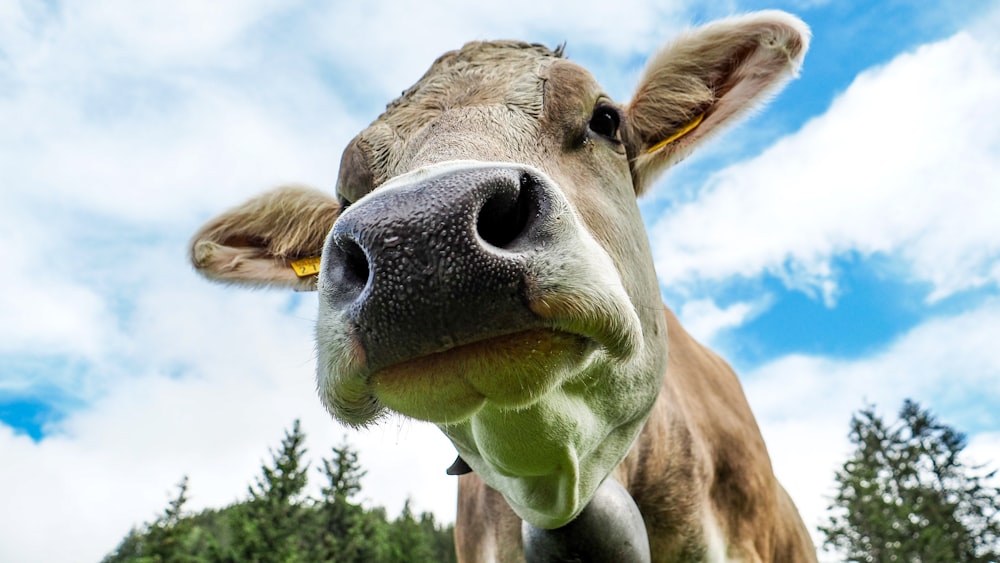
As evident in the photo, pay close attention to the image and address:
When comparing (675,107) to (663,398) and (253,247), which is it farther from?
(253,247)

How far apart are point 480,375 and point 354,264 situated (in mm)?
382

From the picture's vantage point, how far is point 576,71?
2523 millimetres

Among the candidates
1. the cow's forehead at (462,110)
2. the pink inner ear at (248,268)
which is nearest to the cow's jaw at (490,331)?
the cow's forehead at (462,110)

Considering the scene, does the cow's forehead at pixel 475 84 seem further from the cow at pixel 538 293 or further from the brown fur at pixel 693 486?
the brown fur at pixel 693 486

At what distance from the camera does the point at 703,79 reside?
Answer: 3.33 m

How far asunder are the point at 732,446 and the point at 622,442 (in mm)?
1411

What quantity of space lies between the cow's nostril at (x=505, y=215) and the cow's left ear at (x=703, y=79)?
166cm

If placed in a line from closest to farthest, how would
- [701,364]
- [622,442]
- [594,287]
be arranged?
[594,287] → [622,442] → [701,364]

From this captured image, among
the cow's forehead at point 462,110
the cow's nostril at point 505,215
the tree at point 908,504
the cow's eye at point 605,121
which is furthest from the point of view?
the tree at point 908,504

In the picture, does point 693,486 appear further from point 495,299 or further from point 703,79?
point 495,299

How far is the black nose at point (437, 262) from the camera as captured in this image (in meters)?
1.35

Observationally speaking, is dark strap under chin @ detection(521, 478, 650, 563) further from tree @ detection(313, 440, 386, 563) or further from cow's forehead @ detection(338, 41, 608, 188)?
tree @ detection(313, 440, 386, 563)

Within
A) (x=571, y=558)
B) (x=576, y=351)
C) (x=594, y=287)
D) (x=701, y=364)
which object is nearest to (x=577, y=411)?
(x=576, y=351)

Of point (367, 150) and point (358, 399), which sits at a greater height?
point (367, 150)
